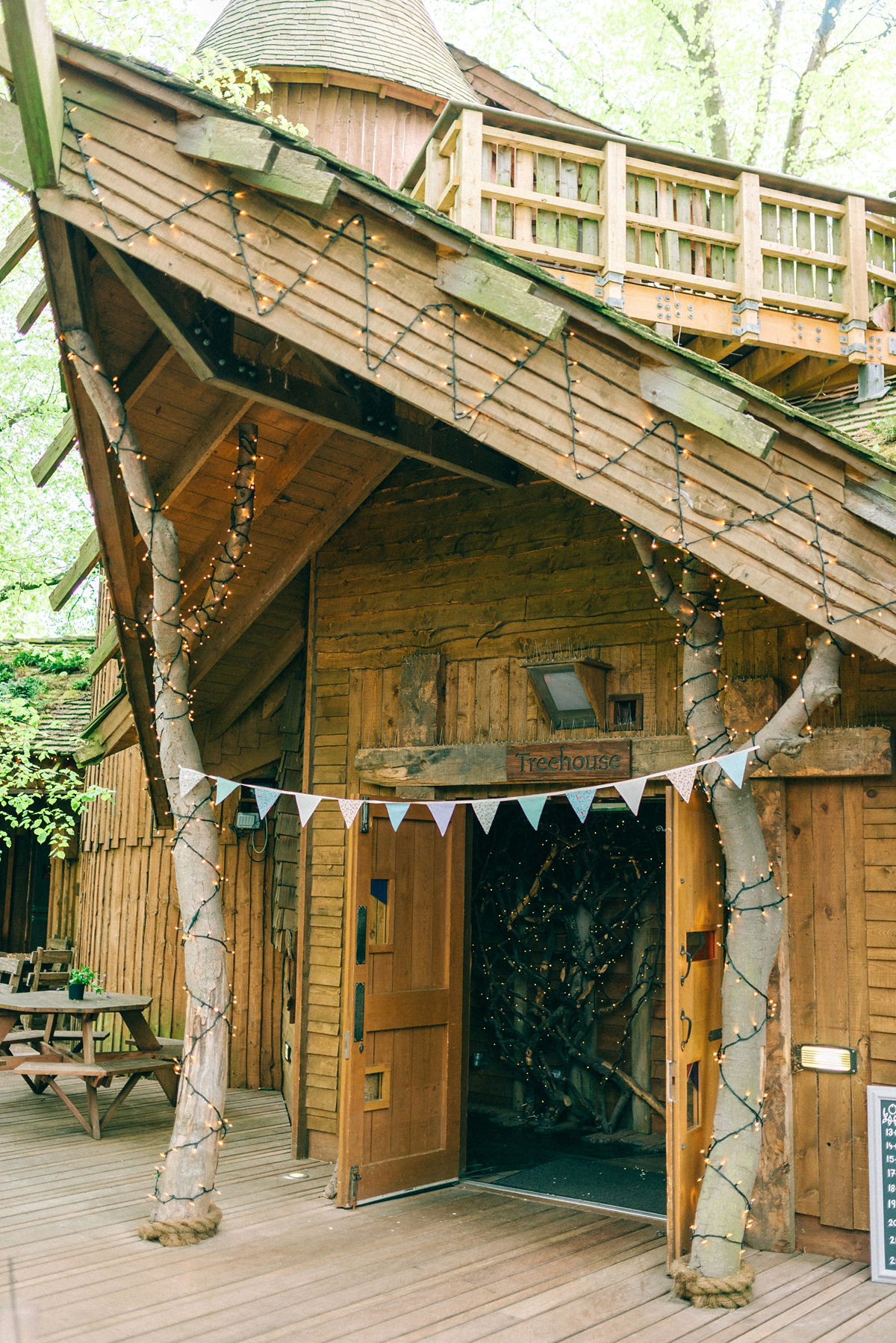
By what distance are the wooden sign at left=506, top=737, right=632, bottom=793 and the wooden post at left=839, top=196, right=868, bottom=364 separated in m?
2.75

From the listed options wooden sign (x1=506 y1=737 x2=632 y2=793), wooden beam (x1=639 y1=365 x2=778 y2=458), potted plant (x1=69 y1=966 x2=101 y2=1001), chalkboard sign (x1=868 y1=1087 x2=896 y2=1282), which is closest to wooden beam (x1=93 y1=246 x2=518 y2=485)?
wooden beam (x1=639 y1=365 x2=778 y2=458)

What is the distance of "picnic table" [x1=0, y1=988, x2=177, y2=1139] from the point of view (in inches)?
276

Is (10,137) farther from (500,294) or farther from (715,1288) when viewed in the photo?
(715,1288)

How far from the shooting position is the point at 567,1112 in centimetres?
807

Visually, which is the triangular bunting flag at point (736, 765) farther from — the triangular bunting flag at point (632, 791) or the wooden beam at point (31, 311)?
the wooden beam at point (31, 311)

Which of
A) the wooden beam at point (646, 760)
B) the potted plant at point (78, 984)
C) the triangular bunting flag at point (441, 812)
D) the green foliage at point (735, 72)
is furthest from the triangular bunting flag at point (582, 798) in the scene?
the green foliage at point (735, 72)

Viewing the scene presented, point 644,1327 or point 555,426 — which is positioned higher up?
point 555,426

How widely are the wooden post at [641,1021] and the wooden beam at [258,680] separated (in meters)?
3.06

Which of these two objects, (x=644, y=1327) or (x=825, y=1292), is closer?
(x=644, y=1327)

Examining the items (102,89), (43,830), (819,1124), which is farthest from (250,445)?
(43,830)

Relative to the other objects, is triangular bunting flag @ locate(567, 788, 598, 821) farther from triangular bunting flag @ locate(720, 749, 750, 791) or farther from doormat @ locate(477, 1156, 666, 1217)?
doormat @ locate(477, 1156, 666, 1217)

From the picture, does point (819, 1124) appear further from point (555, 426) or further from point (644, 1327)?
point (555, 426)

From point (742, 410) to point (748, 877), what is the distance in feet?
6.23

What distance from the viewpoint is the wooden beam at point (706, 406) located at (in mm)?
4121
